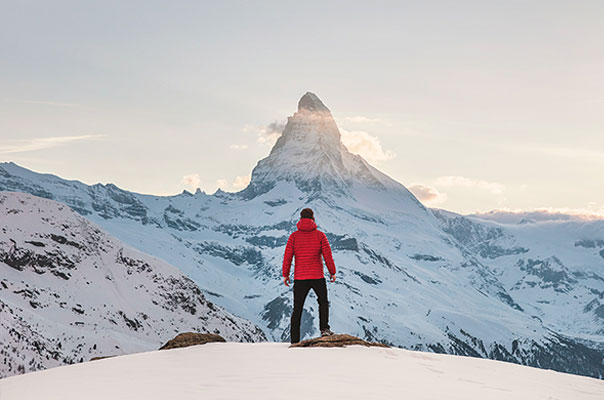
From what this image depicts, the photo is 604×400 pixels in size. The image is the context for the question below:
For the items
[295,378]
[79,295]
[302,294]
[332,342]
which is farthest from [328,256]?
[79,295]

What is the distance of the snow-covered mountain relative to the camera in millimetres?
83562

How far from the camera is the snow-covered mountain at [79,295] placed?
83.6 m

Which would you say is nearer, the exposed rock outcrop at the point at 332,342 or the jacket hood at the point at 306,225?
the exposed rock outcrop at the point at 332,342

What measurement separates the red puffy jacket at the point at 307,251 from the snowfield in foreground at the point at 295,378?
2236 mm

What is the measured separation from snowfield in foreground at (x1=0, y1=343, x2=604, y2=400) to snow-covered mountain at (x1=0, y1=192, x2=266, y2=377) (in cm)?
5604

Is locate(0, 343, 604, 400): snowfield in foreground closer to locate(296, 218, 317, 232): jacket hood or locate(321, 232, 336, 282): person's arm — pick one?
locate(321, 232, 336, 282): person's arm

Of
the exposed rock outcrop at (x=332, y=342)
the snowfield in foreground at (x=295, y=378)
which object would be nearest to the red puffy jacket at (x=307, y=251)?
the exposed rock outcrop at (x=332, y=342)

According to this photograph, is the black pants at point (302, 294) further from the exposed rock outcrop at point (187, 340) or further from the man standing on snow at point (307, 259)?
the exposed rock outcrop at point (187, 340)

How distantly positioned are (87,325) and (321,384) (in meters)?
95.8

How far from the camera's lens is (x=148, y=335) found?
112 meters

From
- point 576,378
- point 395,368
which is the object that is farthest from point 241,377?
point 576,378

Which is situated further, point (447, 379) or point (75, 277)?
point (75, 277)

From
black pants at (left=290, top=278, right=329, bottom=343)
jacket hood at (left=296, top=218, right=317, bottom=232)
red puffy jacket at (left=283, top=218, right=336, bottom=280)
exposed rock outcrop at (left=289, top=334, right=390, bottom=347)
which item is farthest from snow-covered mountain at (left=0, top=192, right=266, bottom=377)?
jacket hood at (left=296, top=218, right=317, bottom=232)

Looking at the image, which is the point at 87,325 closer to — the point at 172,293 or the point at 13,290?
the point at 13,290
